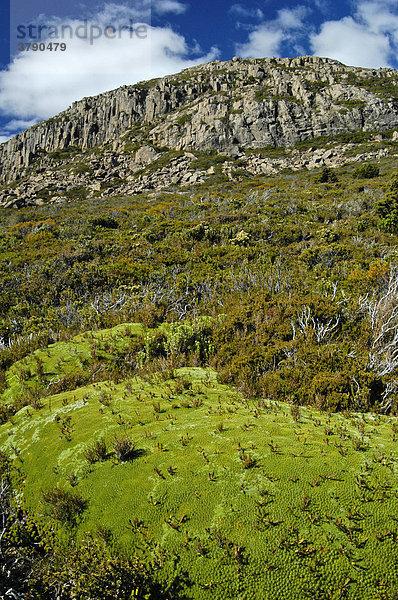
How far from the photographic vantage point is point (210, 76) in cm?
12750

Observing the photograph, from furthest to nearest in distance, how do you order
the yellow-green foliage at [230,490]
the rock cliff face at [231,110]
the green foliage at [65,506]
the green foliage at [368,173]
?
the rock cliff face at [231,110]
the green foliage at [368,173]
the green foliage at [65,506]
the yellow-green foliage at [230,490]

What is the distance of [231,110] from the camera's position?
99.2 meters

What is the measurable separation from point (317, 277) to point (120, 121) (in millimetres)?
142843

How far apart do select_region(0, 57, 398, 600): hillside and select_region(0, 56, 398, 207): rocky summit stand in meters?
57.0

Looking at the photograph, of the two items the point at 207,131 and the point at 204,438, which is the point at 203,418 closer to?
the point at 204,438

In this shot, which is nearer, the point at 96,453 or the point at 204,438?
the point at 96,453

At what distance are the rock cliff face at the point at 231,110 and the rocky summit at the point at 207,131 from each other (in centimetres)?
43

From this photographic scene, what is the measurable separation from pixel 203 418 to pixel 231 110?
117708 mm

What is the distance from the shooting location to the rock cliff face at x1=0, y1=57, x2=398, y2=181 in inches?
3612

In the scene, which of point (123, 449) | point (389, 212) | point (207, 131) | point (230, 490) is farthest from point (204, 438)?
point (207, 131)

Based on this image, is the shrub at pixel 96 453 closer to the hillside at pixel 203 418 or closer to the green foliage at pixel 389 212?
the hillside at pixel 203 418

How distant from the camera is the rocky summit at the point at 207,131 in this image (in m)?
76.4

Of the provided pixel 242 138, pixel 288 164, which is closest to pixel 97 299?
pixel 288 164

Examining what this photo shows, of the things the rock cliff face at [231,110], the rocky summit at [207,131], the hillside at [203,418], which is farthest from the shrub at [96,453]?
the rock cliff face at [231,110]
